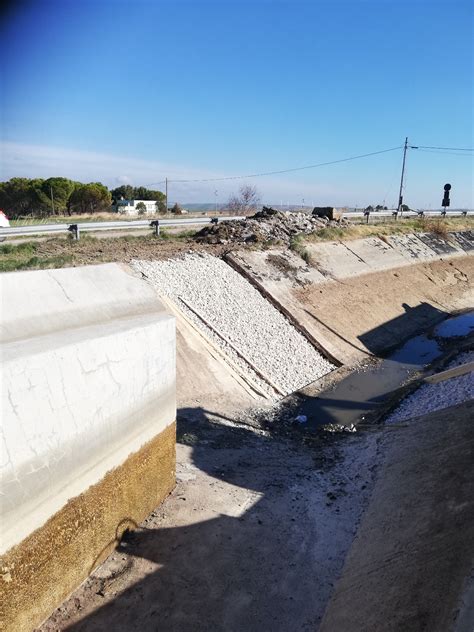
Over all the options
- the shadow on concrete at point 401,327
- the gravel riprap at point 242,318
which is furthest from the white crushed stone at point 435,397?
the shadow on concrete at point 401,327

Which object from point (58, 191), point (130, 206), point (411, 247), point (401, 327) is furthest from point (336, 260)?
point (130, 206)

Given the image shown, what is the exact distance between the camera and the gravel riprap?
16.0 m

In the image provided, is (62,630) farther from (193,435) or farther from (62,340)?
(193,435)

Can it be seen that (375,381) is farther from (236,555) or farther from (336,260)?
(236,555)

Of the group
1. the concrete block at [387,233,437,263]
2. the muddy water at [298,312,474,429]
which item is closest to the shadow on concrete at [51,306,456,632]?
the muddy water at [298,312,474,429]

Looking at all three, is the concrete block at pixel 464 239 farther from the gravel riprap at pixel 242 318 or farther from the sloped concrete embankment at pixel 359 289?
the gravel riprap at pixel 242 318

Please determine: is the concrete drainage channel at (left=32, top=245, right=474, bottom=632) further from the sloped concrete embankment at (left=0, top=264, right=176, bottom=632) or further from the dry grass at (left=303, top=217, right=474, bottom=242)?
the dry grass at (left=303, top=217, right=474, bottom=242)

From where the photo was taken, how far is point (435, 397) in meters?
13.5

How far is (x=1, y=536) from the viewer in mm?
4855

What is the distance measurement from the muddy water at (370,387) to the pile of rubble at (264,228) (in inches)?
326

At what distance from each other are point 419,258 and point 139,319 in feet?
98.7

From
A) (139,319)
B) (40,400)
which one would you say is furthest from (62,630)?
(139,319)

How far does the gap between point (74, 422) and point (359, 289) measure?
67.4ft

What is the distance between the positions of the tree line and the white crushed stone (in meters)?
41.6
